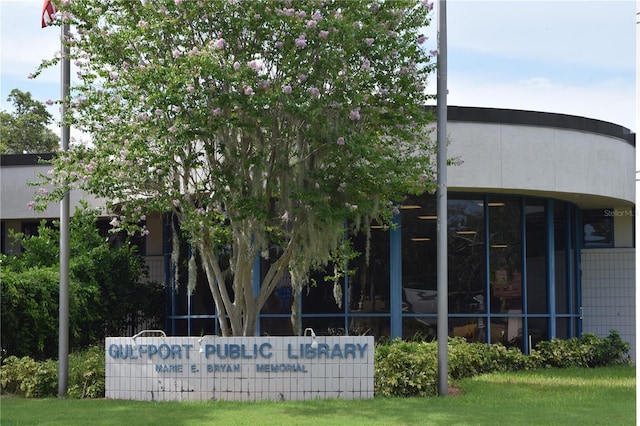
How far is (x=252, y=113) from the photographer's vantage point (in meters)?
14.4

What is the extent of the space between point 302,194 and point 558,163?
317 inches

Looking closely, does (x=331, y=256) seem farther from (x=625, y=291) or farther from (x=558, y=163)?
(x=625, y=291)

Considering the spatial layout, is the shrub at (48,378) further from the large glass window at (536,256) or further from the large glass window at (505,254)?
the large glass window at (536,256)

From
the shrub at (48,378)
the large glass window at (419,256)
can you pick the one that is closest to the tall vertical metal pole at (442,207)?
the large glass window at (419,256)

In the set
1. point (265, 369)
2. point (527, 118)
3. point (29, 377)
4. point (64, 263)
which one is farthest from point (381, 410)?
point (527, 118)

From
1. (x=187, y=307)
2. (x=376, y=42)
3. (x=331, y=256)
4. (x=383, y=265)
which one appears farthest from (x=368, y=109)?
(x=187, y=307)

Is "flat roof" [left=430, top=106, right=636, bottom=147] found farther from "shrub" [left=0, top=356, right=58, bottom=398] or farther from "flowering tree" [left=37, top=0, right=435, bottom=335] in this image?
"shrub" [left=0, top=356, right=58, bottom=398]

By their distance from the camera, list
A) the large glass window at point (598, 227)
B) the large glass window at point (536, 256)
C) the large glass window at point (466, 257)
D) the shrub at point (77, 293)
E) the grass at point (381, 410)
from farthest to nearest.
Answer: the large glass window at point (598, 227), the large glass window at point (536, 256), the large glass window at point (466, 257), the shrub at point (77, 293), the grass at point (381, 410)

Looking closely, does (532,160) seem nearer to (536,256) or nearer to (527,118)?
(527,118)

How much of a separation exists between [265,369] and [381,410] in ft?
7.28

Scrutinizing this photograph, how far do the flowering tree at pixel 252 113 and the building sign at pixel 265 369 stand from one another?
1.16 meters

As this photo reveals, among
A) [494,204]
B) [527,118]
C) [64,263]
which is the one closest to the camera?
[64,263]

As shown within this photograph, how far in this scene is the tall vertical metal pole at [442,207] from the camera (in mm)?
15314

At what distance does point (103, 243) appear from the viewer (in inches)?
906
